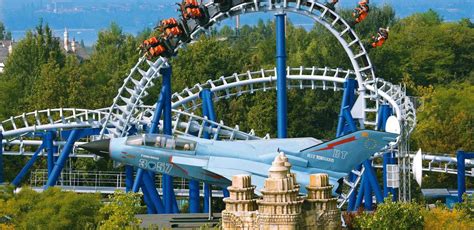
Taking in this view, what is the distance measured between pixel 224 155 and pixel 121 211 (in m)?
6.69

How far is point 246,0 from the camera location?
6306 centimetres

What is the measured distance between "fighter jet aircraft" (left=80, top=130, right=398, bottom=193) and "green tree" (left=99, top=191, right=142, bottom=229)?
3.55 meters

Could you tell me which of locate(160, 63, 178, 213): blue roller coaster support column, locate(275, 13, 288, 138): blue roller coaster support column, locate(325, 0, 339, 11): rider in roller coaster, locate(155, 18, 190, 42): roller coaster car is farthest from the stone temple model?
locate(325, 0, 339, 11): rider in roller coaster

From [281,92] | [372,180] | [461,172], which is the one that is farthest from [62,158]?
[461,172]

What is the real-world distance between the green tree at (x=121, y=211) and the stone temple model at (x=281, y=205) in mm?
7910

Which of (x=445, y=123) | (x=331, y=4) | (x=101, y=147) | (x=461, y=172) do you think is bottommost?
(x=461, y=172)

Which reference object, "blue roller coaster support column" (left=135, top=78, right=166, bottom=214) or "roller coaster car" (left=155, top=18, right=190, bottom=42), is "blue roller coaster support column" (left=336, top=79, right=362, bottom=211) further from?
"blue roller coaster support column" (left=135, top=78, right=166, bottom=214)

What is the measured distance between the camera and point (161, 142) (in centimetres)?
5659

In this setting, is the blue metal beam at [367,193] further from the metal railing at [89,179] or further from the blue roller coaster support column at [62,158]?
the metal railing at [89,179]

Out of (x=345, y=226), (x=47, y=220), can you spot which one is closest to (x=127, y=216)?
(x=47, y=220)

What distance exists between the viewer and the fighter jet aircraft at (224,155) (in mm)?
56562

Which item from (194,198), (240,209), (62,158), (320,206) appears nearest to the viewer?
(240,209)

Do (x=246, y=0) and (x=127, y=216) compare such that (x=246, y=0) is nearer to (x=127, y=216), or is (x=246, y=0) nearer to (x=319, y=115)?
(x=127, y=216)

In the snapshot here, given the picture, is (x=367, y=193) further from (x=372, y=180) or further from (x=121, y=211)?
(x=121, y=211)
